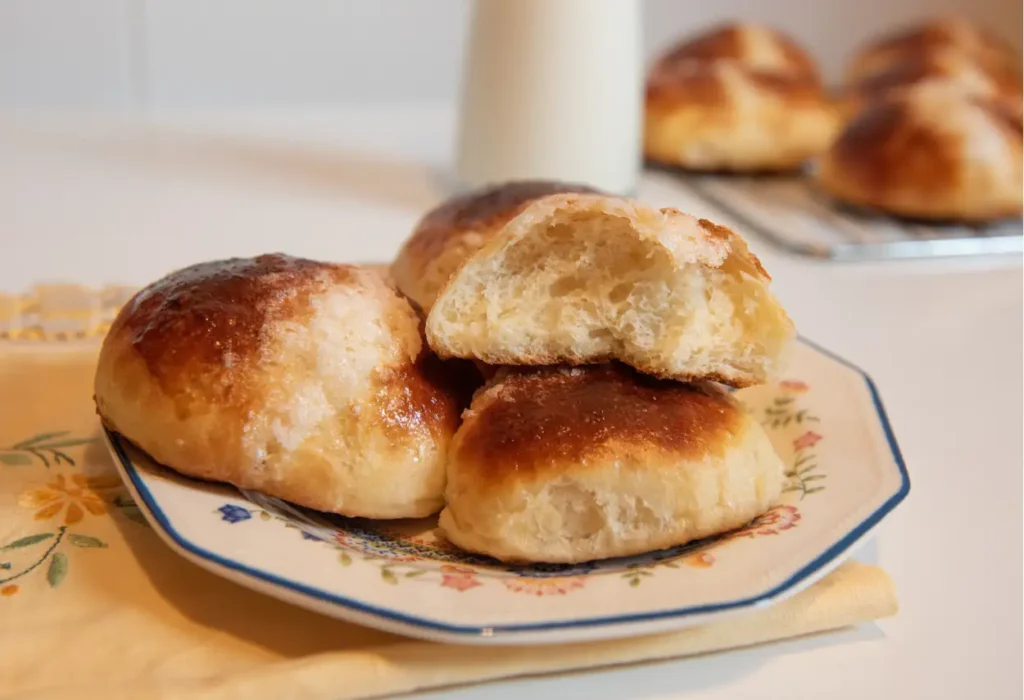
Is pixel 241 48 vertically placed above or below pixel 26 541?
above

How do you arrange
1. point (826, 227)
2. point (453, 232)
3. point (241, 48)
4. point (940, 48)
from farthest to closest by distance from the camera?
point (940, 48), point (241, 48), point (826, 227), point (453, 232)

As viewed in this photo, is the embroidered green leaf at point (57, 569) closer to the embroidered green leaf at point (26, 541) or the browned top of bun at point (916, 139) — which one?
the embroidered green leaf at point (26, 541)

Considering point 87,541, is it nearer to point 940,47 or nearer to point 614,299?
point 614,299

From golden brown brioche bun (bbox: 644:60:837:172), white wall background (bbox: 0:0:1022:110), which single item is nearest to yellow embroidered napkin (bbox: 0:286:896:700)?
golden brown brioche bun (bbox: 644:60:837:172)

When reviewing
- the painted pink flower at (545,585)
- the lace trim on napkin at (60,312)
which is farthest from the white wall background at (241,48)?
the painted pink flower at (545,585)

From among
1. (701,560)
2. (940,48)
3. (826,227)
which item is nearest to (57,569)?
(701,560)

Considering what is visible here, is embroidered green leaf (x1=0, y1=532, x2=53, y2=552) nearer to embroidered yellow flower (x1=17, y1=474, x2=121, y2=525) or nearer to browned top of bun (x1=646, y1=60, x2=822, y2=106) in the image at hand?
embroidered yellow flower (x1=17, y1=474, x2=121, y2=525)

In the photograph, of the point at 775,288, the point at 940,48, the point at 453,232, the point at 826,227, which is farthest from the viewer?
the point at 940,48
